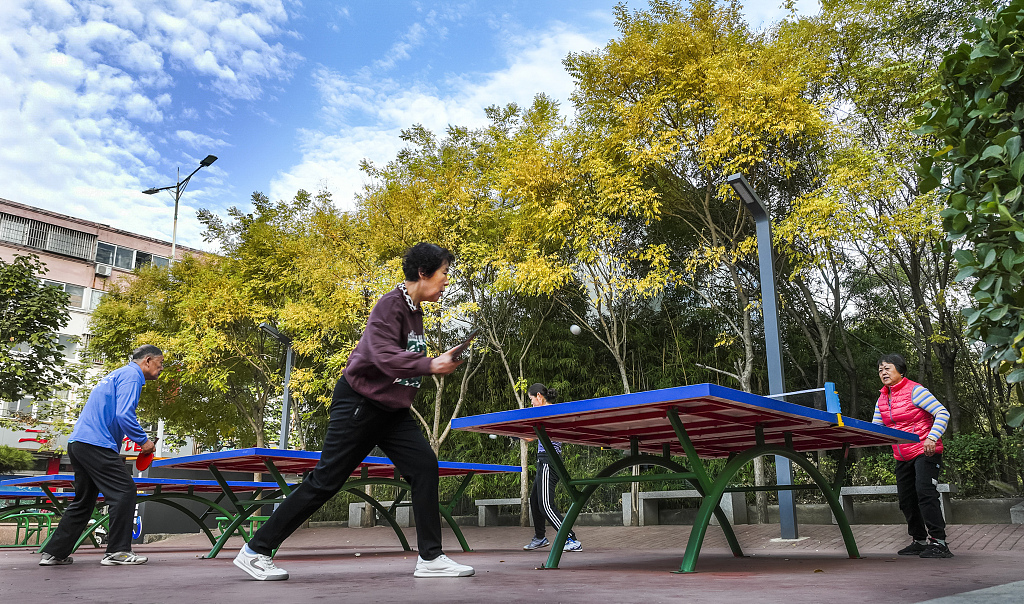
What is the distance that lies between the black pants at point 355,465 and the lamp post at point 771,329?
5.06m

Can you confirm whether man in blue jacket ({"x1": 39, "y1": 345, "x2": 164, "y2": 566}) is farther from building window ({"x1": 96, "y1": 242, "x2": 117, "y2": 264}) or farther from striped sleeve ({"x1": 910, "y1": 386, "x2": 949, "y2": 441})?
building window ({"x1": 96, "y1": 242, "x2": 117, "y2": 264})

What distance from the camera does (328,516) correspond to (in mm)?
18016

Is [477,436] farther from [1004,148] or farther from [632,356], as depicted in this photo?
[1004,148]

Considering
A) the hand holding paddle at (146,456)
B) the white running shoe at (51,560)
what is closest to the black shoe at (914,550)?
the hand holding paddle at (146,456)

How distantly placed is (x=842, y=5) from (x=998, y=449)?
21.6ft

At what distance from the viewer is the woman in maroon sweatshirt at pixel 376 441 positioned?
334 centimetres

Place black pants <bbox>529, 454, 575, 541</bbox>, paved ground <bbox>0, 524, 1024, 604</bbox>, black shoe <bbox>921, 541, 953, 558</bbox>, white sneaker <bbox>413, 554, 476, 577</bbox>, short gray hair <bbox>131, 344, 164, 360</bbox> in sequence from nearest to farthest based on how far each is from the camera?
paved ground <bbox>0, 524, 1024, 604</bbox>
white sneaker <bbox>413, 554, 476, 577</bbox>
black shoe <bbox>921, 541, 953, 558</bbox>
short gray hair <bbox>131, 344, 164, 360</bbox>
black pants <bbox>529, 454, 575, 541</bbox>

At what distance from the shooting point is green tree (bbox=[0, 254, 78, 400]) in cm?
1636

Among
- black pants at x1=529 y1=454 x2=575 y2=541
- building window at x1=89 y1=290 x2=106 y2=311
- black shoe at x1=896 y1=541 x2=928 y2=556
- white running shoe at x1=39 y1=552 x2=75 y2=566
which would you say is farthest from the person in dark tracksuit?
building window at x1=89 y1=290 x2=106 y2=311

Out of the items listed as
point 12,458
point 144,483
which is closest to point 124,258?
point 12,458

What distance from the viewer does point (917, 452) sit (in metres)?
5.34

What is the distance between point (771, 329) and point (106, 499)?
637cm

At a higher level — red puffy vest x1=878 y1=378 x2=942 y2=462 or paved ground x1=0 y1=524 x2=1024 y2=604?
red puffy vest x1=878 y1=378 x2=942 y2=462

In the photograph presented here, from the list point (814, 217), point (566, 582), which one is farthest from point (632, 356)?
point (566, 582)
